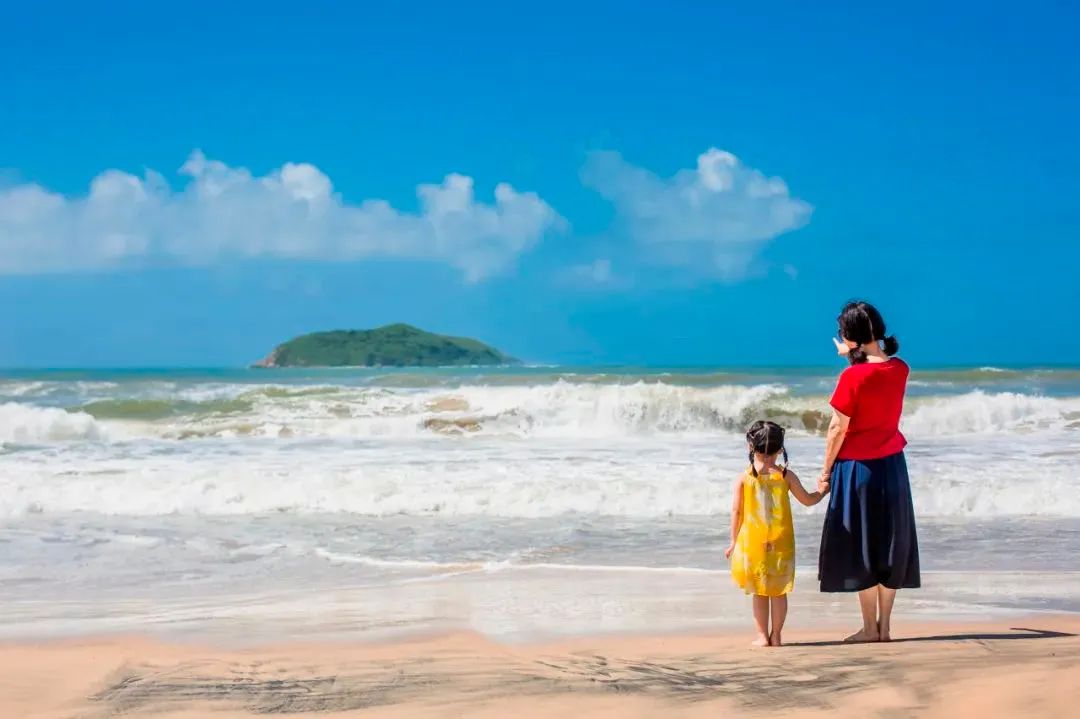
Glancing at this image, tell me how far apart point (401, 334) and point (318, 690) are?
7992 cm

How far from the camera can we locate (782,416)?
19969 millimetres

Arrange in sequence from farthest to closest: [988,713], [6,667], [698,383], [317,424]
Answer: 1. [698,383]
2. [317,424]
3. [6,667]
4. [988,713]

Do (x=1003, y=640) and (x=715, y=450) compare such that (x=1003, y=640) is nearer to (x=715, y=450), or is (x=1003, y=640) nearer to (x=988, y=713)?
(x=988, y=713)

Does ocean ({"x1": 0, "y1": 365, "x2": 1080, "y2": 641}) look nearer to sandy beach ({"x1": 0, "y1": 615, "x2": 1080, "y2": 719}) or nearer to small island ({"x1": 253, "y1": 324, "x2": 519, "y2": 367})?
sandy beach ({"x1": 0, "y1": 615, "x2": 1080, "y2": 719})

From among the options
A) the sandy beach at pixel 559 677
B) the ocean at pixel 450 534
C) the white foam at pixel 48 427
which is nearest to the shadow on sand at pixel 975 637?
the sandy beach at pixel 559 677

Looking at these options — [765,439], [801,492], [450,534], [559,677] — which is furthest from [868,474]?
[450,534]

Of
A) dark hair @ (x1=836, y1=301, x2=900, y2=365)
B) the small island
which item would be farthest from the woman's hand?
the small island

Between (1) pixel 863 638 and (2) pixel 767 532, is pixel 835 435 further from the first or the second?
(1) pixel 863 638

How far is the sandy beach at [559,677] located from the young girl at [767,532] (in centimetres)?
17

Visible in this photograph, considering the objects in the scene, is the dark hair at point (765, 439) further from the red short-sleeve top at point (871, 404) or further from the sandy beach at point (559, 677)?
the sandy beach at point (559, 677)

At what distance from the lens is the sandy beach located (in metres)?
3.20

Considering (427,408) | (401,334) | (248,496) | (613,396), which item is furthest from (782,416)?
(401,334)

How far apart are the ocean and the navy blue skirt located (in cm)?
77

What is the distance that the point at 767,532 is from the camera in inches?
163
